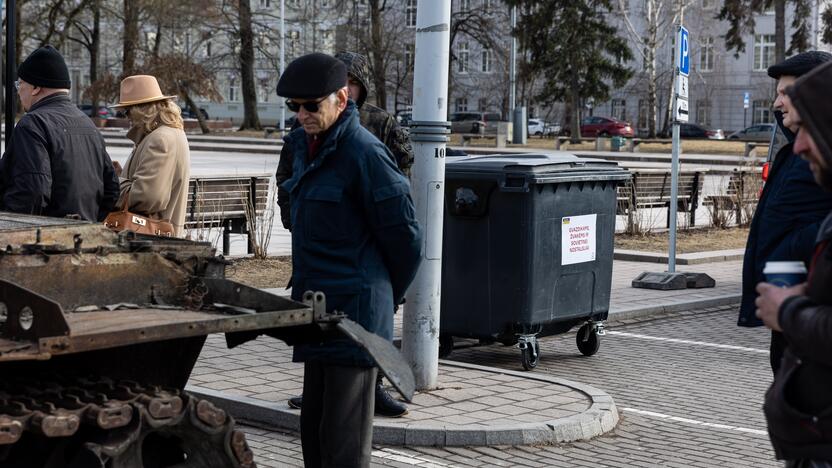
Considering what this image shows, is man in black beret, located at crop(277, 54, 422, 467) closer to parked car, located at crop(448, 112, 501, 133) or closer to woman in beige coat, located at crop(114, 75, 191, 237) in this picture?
woman in beige coat, located at crop(114, 75, 191, 237)

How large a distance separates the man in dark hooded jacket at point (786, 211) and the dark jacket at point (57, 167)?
3405 millimetres

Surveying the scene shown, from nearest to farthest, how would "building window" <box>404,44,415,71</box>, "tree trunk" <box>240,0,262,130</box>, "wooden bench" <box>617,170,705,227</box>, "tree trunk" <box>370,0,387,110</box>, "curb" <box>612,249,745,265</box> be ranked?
1. "curb" <box>612,249,745,265</box>
2. "wooden bench" <box>617,170,705,227</box>
3. "tree trunk" <box>370,0,387,110</box>
4. "tree trunk" <box>240,0,262,130</box>
5. "building window" <box>404,44,415,71</box>

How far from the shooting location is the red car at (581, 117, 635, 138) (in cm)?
6706

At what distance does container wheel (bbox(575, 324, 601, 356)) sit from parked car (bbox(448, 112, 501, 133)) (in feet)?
175

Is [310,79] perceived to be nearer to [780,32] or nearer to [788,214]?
[788,214]

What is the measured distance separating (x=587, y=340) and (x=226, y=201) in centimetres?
585

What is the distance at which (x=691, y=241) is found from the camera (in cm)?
1800

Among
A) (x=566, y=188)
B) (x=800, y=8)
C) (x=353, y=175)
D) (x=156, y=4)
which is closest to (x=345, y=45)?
(x=156, y=4)

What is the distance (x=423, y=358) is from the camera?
777cm

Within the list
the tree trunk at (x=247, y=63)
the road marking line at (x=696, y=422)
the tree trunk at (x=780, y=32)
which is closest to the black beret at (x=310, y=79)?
the road marking line at (x=696, y=422)

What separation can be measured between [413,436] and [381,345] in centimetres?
256

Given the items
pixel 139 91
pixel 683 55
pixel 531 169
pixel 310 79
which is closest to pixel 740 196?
pixel 683 55

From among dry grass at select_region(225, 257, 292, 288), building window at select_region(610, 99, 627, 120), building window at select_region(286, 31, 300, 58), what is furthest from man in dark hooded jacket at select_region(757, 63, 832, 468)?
building window at select_region(610, 99, 627, 120)

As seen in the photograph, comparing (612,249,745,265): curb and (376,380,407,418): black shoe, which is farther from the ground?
(612,249,745,265): curb
